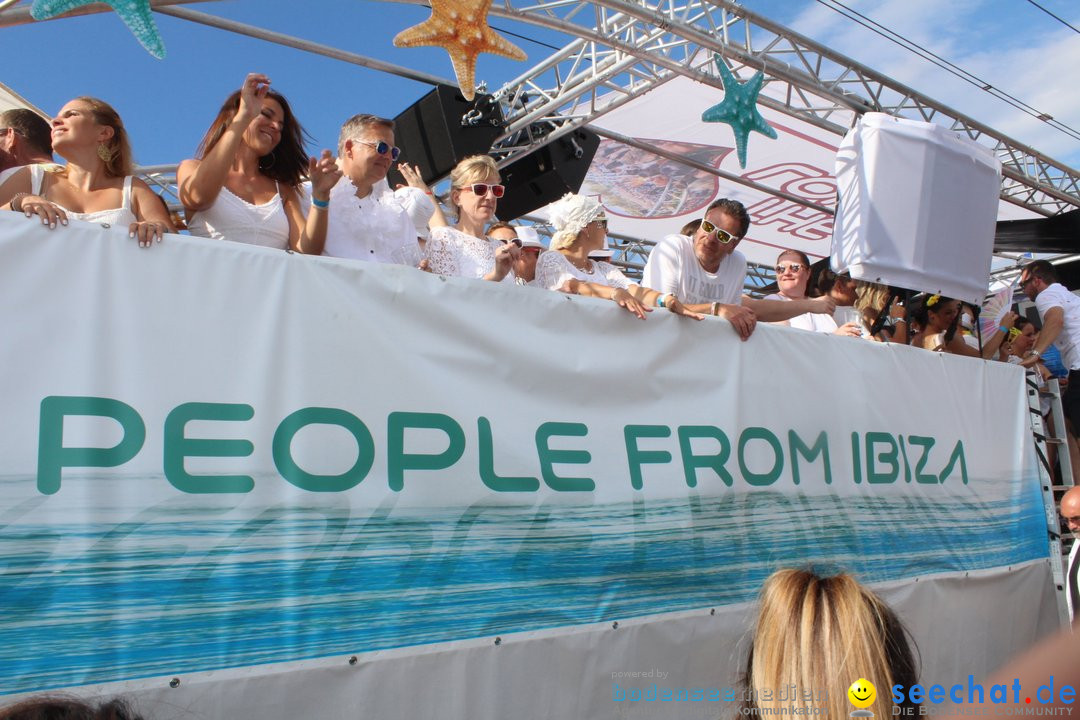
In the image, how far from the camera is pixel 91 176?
7.79 feet

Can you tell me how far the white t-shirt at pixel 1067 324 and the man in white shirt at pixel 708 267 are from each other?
262 cm

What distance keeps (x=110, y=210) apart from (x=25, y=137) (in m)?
0.87

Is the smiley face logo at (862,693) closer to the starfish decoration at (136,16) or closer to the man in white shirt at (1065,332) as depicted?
the starfish decoration at (136,16)

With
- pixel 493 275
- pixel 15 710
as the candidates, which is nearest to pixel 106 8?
pixel 493 275

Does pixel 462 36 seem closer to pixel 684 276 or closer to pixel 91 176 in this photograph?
pixel 684 276

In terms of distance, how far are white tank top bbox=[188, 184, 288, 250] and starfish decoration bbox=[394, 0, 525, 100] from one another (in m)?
2.62

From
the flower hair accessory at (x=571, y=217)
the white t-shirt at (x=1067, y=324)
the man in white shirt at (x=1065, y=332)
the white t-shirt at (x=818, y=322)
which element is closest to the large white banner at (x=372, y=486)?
the flower hair accessory at (x=571, y=217)

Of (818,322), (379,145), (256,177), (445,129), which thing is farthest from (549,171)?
(256,177)

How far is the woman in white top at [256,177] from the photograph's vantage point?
245 cm

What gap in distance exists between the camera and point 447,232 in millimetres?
3273

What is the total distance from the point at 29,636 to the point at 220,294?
827 millimetres

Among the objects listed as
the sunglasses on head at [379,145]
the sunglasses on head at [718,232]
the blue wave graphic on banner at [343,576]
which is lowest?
the blue wave graphic on banner at [343,576]

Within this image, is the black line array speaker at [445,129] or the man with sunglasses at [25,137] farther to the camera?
the black line array speaker at [445,129]

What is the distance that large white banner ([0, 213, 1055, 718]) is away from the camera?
69.2 inches
